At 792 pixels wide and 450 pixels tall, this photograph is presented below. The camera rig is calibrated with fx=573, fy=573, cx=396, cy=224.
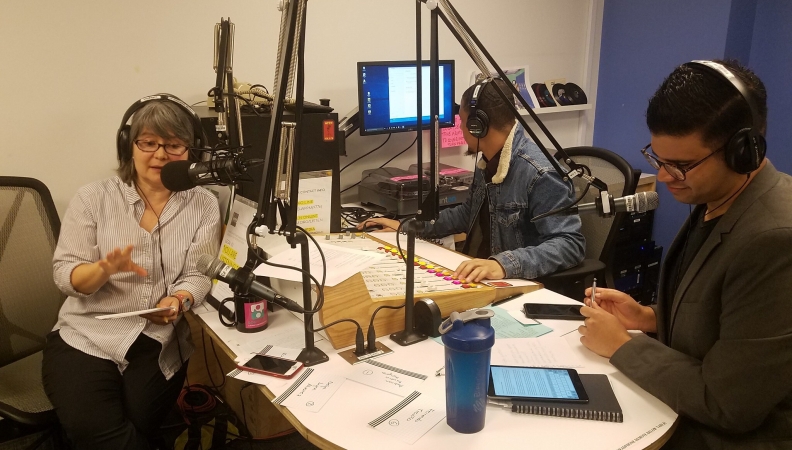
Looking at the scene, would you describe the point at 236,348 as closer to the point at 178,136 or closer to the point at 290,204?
the point at 290,204

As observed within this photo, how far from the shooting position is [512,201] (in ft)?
6.70

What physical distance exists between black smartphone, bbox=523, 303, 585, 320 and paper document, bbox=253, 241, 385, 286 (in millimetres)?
423

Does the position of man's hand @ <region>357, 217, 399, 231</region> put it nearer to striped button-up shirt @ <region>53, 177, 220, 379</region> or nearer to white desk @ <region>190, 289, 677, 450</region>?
striped button-up shirt @ <region>53, 177, 220, 379</region>

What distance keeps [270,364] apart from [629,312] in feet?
2.88

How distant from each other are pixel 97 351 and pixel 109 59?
1.12m

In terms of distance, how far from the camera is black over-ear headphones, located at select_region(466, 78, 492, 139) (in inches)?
75.6

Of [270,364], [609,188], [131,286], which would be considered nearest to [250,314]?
[270,364]

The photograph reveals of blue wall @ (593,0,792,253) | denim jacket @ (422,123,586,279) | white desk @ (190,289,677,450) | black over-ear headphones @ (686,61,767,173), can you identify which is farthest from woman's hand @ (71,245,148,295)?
blue wall @ (593,0,792,253)

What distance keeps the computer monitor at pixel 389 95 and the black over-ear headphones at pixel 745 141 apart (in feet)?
5.11

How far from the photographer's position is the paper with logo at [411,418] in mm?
1043

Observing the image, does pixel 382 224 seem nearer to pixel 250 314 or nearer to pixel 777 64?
pixel 250 314

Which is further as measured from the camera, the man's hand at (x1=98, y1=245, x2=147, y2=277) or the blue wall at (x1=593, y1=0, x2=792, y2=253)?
the blue wall at (x1=593, y1=0, x2=792, y2=253)

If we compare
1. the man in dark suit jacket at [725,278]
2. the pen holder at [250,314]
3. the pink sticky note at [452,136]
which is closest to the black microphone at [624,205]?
the man in dark suit jacket at [725,278]

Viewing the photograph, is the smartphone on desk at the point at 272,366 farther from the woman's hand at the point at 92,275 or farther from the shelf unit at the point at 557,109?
the shelf unit at the point at 557,109
